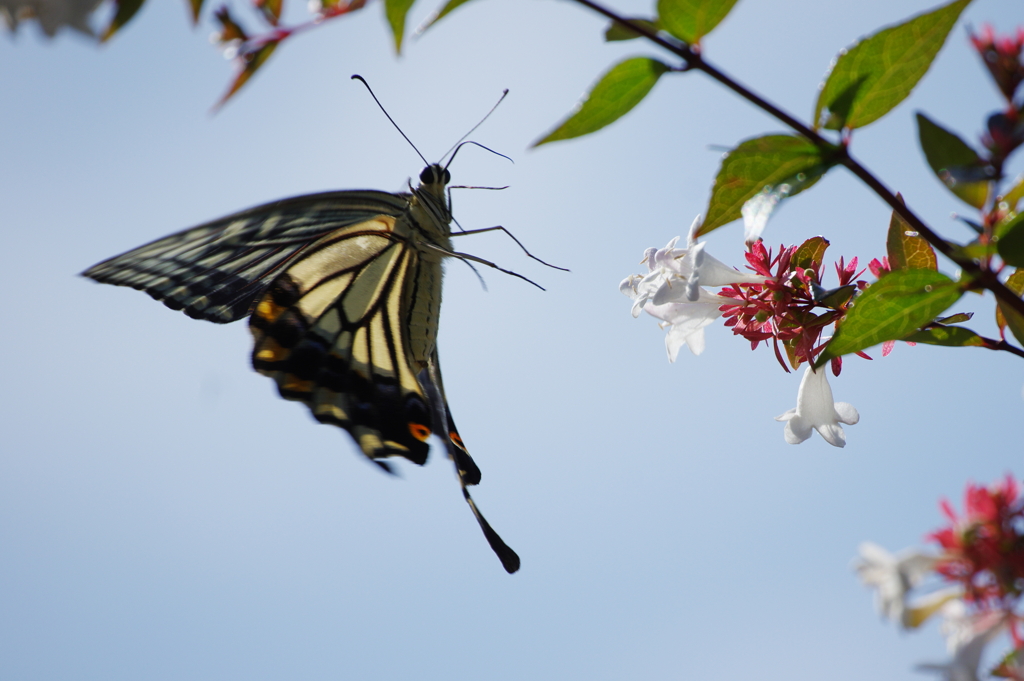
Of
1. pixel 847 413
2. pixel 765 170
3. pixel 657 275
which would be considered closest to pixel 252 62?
pixel 765 170

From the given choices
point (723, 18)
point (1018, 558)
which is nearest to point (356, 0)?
point (723, 18)

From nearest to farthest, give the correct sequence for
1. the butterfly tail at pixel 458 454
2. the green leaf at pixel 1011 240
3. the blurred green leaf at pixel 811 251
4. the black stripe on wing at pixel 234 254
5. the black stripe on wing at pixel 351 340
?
1. the green leaf at pixel 1011 240
2. the blurred green leaf at pixel 811 251
3. the black stripe on wing at pixel 234 254
4. the butterfly tail at pixel 458 454
5. the black stripe on wing at pixel 351 340

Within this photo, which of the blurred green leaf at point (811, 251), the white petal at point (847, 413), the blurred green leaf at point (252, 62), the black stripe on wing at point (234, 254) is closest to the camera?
the blurred green leaf at point (252, 62)

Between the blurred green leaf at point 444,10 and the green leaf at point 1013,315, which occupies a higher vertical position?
the blurred green leaf at point 444,10

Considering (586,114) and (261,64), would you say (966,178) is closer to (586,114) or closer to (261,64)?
(586,114)

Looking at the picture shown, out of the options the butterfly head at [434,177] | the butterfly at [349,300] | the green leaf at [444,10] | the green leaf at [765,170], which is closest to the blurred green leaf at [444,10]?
the green leaf at [444,10]

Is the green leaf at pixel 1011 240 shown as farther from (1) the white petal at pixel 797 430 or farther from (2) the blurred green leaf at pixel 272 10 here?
(2) the blurred green leaf at pixel 272 10
